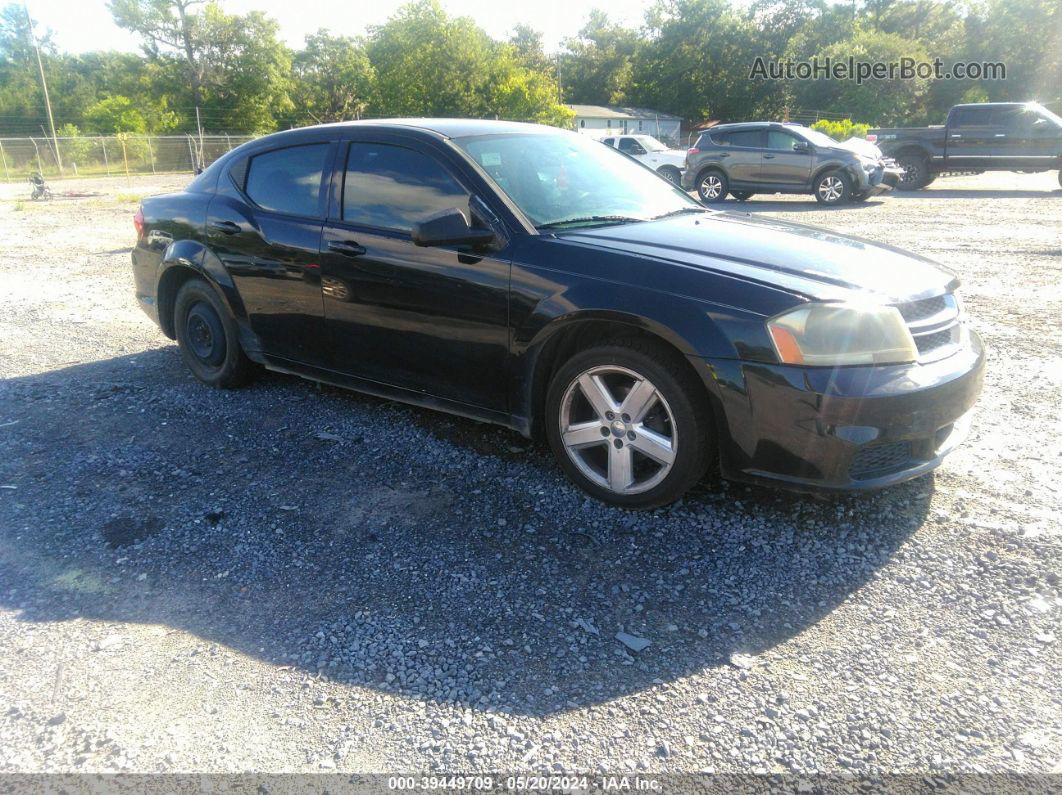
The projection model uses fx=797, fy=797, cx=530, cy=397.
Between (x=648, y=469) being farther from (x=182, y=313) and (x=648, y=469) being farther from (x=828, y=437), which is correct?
(x=182, y=313)

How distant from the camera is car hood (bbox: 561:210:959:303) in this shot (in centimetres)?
322

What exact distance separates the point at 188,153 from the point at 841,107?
46480 mm

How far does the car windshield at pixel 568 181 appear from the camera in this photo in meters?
3.90

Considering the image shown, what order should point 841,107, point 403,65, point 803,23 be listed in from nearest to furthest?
point 403,65 → point 841,107 → point 803,23

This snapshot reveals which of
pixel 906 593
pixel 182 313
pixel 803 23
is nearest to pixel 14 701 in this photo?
pixel 906 593

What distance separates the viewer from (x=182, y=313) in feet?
17.8

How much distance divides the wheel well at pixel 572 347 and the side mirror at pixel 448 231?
1.92ft

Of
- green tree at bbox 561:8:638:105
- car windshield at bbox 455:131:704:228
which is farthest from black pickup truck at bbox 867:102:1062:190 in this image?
green tree at bbox 561:8:638:105

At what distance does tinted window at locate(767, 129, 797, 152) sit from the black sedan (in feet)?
45.4

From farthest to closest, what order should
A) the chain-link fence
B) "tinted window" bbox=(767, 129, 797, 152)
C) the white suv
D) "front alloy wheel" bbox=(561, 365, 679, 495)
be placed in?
the chain-link fence, the white suv, "tinted window" bbox=(767, 129, 797, 152), "front alloy wheel" bbox=(561, 365, 679, 495)

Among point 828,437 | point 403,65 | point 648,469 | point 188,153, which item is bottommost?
point 648,469

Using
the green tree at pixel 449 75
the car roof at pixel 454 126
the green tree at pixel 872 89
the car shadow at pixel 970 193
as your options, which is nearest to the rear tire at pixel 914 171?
the car shadow at pixel 970 193

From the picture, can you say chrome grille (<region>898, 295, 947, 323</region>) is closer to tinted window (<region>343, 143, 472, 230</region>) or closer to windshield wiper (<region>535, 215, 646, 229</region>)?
windshield wiper (<region>535, 215, 646, 229</region>)

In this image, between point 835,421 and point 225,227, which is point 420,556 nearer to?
point 835,421
